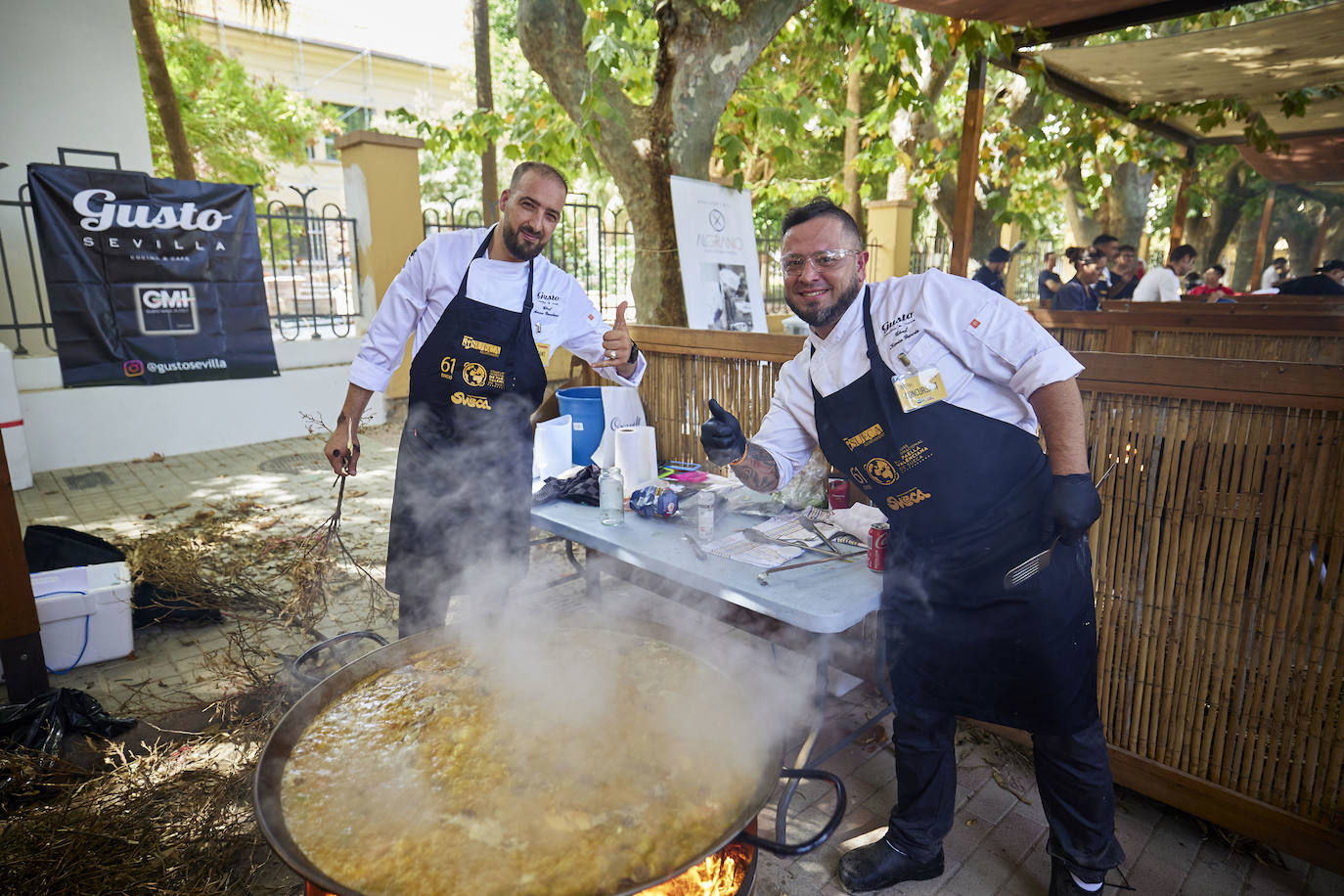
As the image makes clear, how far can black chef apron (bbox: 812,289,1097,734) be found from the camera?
2086 millimetres

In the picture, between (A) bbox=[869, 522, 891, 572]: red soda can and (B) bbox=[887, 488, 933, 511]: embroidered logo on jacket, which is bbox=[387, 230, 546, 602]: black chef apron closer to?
(A) bbox=[869, 522, 891, 572]: red soda can

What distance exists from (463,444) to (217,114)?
13410mm

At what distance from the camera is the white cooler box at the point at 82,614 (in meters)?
3.48

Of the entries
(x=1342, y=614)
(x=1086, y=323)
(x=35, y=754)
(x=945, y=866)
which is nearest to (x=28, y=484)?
(x=35, y=754)

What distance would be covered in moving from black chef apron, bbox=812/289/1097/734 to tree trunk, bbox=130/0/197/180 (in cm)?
940

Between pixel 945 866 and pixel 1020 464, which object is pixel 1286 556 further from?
pixel 945 866

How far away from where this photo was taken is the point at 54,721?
9.67ft

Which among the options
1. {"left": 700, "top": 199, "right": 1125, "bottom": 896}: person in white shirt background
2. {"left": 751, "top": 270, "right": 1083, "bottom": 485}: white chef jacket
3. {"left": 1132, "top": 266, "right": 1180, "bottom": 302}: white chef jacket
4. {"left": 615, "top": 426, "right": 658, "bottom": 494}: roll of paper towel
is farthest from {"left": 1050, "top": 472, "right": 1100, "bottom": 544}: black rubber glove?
{"left": 1132, "top": 266, "right": 1180, "bottom": 302}: white chef jacket

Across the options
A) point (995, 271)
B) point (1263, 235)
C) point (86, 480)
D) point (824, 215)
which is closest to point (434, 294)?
point (824, 215)

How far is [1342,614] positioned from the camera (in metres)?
2.22

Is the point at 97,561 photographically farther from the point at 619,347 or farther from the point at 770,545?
the point at 770,545

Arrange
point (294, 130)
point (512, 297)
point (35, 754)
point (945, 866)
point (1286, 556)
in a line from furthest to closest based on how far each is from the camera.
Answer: point (294, 130)
point (512, 297)
point (35, 754)
point (945, 866)
point (1286, 556)

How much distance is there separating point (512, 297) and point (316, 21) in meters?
31.7

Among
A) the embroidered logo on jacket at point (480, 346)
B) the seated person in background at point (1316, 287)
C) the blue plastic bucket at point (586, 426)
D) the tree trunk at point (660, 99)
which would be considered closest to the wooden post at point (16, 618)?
the embroidered logo on jacket at point (480, 346)
